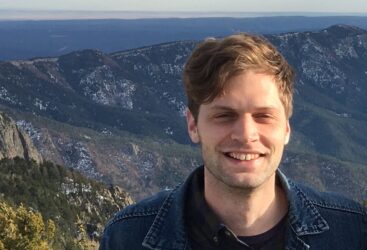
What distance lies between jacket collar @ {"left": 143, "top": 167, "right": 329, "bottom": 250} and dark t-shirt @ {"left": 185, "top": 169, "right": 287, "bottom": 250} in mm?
145

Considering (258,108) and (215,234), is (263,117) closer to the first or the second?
(258,108)

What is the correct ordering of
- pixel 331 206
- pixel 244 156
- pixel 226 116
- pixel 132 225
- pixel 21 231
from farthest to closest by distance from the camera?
pixel 21 231 < pixel 132 225 < pixel 331 206 < pixel 226 116 < pixel 244 156

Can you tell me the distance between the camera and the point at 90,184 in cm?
15050

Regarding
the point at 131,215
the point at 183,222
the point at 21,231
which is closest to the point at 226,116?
the point at 183,222

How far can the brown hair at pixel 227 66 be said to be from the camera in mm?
9156

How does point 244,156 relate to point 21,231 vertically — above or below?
above

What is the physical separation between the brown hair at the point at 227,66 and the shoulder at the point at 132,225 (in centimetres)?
150

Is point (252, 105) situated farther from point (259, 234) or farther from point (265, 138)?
point (259, 234)

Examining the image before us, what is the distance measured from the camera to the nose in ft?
30.0

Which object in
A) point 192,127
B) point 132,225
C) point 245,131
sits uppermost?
point 245,131

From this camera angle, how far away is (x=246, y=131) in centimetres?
914

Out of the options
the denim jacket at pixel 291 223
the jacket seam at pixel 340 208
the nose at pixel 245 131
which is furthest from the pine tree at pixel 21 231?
the nose at pixel 245 131

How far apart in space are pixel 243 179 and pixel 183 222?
111 centimetres

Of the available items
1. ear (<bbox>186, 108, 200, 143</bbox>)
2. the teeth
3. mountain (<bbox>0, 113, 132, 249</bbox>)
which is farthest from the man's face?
mountain (<bbox>0, 113, 132, 249</bbox>)
